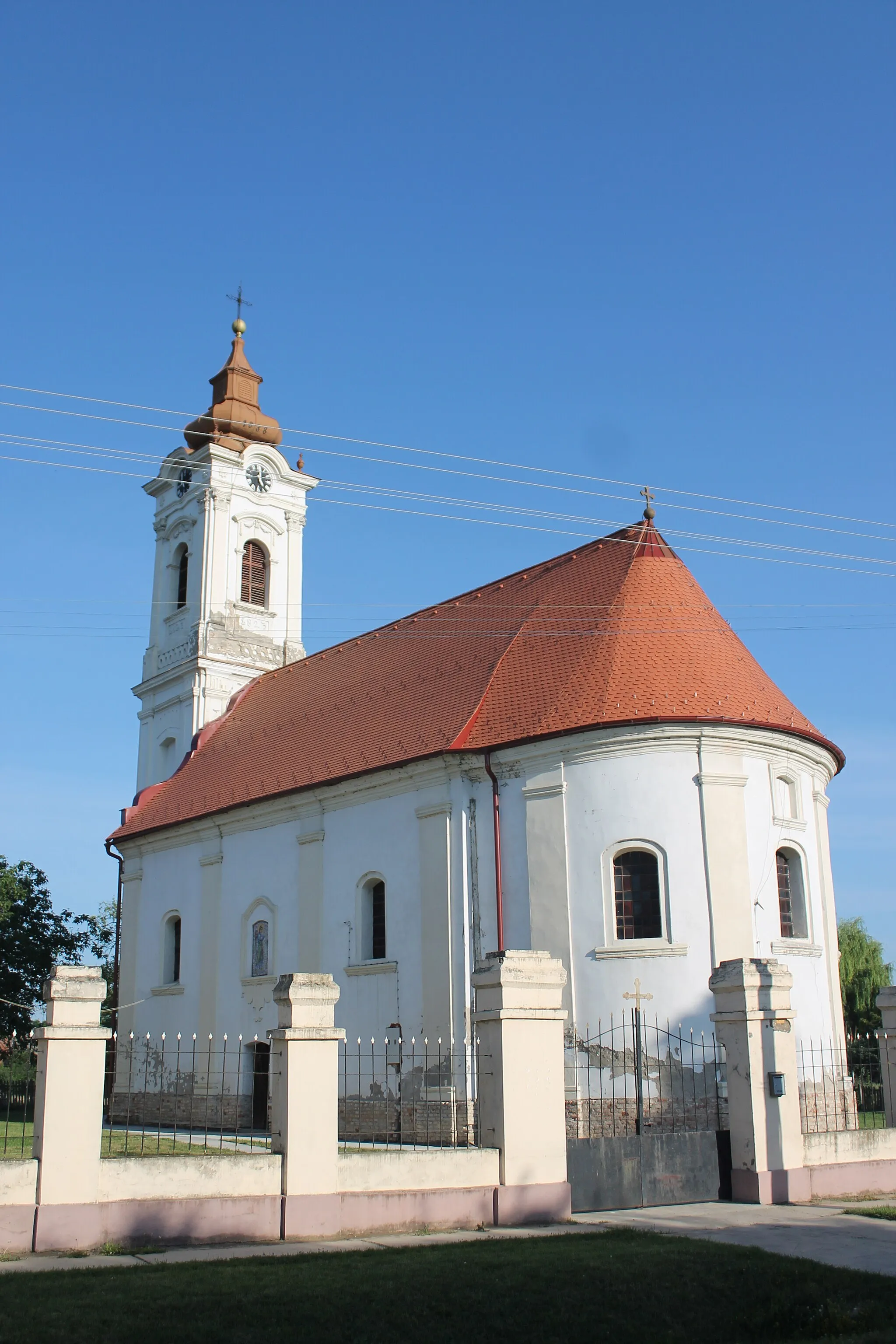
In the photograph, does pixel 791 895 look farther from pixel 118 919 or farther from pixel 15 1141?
pixel 118 919


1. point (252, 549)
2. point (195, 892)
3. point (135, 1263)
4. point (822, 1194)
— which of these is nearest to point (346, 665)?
point (195, 892)

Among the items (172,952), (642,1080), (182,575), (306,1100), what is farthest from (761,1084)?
(182,575)

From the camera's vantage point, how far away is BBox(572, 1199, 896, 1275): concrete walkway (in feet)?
37.4

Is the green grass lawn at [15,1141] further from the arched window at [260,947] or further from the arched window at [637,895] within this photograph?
the arched window at [637,895]

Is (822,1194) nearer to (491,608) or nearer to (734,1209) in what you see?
(734,1209)

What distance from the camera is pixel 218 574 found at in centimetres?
3741

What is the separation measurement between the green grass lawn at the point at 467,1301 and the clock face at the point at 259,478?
30.4 m

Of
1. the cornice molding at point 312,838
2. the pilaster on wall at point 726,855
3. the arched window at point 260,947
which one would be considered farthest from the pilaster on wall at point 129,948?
the pilaster on wall at point 726,855

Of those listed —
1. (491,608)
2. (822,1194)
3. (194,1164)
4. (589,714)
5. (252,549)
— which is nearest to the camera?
(194,1164)

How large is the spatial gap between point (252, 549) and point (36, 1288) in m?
30.6

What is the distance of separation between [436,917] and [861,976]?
27.1m

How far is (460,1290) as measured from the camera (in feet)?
30.8

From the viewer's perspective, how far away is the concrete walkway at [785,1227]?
1141cm

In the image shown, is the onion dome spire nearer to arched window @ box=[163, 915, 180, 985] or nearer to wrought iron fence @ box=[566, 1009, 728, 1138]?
arched window @ box=[163, 915, 180, 985]
